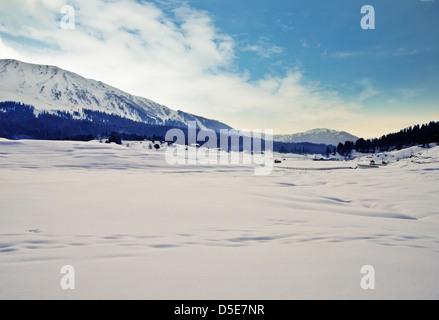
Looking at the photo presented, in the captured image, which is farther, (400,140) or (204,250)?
(400,140)

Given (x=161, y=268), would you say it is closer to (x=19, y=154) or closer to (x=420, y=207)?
(x=420, y=207)

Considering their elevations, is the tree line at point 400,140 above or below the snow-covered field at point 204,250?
above

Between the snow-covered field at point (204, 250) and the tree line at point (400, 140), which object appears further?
the tree line at point (400, 140)

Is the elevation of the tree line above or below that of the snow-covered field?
above

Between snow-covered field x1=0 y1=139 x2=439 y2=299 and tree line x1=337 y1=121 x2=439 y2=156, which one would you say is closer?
snow-covered field x1=0 y1=139 x2=439 y2=299

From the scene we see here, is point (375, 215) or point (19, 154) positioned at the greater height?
point (19, 154)

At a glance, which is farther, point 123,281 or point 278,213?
point 278,213

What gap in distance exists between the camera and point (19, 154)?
20.2 m

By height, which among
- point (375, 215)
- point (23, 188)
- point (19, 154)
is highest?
point (19, 154)

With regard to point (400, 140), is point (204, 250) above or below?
below
